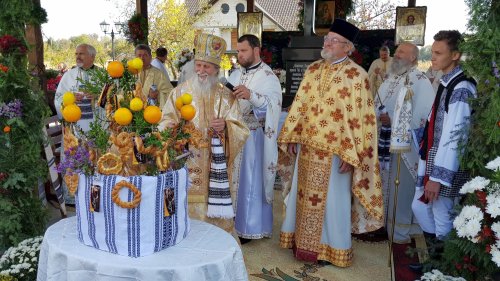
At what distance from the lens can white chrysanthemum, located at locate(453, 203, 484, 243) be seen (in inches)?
113

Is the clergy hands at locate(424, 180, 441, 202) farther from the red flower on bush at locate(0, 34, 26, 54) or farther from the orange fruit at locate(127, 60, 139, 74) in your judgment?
the red flower on bush at locate(0, 34, 26, 54)

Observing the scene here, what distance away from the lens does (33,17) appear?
148 inches

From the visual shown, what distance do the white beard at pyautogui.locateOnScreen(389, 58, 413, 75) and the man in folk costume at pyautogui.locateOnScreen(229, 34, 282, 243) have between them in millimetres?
1208

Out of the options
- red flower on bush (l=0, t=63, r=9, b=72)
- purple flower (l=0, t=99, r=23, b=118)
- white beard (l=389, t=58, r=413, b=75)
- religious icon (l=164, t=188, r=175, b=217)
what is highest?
white beard (l=389, t=58, r=413, b=75)

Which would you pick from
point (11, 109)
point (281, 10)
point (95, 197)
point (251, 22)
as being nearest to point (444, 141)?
point (95, 197)

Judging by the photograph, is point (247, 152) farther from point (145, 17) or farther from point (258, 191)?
point (145, 17)

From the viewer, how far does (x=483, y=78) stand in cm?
300

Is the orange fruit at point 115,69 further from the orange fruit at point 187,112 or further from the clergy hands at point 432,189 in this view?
the clergy hands at point 432,189

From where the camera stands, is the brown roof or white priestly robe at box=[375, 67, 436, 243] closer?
white priestly robe at box=[375, 67, 436, 243]

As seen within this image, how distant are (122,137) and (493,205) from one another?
6.99ft

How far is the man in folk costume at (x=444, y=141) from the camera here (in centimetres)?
314

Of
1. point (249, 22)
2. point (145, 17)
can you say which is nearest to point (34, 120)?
point (145, 17)

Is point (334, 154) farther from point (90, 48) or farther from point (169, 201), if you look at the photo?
point (90, 48)

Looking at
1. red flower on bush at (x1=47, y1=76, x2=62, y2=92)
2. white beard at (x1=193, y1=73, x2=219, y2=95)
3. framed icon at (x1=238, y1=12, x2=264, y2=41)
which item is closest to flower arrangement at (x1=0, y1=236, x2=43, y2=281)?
white beard at (x1=193, y1=73, x2=219, y2=95)
